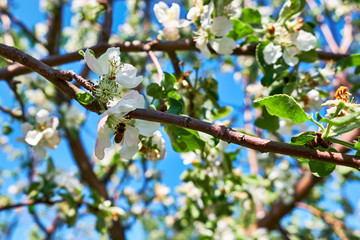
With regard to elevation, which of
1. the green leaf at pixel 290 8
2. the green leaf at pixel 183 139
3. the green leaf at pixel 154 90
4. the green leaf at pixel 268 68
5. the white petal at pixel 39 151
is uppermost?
the green leaf at pixel 290 8

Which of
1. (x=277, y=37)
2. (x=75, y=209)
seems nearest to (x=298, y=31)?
(x=277, y=37)

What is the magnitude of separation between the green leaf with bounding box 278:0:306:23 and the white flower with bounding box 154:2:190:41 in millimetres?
372

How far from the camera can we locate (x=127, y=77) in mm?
935

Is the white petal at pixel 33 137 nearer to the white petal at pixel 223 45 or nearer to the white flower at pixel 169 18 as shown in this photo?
the white flower at pixel 169 18

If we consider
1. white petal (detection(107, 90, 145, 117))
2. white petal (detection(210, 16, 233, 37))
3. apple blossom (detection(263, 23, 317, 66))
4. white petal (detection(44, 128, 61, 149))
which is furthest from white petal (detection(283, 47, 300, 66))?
white petal (detection(44, 128, 61, 149))

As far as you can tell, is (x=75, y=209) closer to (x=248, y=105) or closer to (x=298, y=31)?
(x=298, y=31)

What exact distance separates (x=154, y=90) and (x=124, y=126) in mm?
199

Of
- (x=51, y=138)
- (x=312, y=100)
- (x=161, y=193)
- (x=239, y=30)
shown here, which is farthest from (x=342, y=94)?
(x=161, y=193)

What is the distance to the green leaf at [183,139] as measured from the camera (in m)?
1.01

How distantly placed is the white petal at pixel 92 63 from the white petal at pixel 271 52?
65 cm

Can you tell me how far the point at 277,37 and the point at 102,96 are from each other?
0.80 m

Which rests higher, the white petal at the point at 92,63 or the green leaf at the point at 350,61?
the green leaf at the point at 350,61

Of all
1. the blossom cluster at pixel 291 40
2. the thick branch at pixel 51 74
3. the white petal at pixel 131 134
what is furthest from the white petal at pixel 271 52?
the thick branch at pixel 51 74

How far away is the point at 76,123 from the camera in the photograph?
9.85 ft
